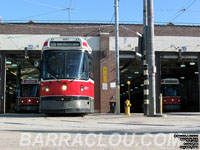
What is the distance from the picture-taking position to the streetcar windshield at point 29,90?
101 ft

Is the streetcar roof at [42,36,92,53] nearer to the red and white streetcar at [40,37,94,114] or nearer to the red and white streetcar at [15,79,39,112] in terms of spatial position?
the red and white streetcar at [40,37,94,114]

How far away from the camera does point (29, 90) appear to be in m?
31.0

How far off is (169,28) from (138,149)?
2342 centimetres

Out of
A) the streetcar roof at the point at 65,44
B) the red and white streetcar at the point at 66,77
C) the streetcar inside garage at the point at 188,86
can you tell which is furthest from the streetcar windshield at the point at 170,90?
the streetcar roof at the point at 65,44

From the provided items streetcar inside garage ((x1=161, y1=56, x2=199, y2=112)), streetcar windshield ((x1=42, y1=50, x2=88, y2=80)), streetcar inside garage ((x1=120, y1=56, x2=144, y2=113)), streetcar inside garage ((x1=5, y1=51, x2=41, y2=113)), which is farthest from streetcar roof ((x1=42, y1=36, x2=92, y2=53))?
streetcar inside garage ((x1=161, y1=56, x2=199, y2=112))

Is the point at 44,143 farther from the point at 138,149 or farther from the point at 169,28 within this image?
the point at 169,28

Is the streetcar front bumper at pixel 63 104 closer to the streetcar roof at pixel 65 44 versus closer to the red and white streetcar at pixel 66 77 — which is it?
the red and white streetcar at pixel 66 77

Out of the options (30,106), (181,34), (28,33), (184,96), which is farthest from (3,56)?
(184,96)

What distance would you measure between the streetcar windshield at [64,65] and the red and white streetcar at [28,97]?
46.6 feet

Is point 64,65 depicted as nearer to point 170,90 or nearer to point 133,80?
point 170,90

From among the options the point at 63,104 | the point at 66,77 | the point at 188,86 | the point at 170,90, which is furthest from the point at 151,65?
the point at 188,86

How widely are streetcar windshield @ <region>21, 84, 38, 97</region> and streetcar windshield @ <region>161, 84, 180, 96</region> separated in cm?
1264

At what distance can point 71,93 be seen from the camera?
619 inches

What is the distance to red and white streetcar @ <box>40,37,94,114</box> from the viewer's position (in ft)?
50.9
